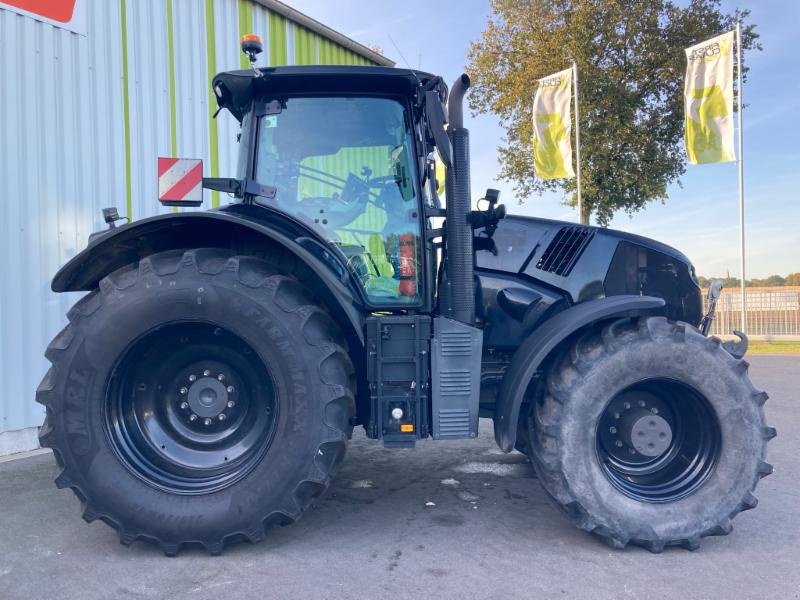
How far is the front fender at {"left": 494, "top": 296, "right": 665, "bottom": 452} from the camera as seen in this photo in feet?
9.35

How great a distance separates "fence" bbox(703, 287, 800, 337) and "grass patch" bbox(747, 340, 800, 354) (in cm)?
60

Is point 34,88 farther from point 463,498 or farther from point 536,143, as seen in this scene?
point 536,143

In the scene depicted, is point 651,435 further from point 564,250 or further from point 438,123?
point 438,123

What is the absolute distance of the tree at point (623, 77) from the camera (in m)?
16.9

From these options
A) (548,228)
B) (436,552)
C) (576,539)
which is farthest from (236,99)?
(576,539)

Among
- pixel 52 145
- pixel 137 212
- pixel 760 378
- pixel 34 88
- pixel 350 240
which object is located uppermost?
pixel 34 88

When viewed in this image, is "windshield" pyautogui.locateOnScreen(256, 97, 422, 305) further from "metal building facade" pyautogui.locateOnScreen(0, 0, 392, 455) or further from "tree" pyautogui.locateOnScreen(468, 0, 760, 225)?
"tree" pyautogui.locateOnScreen(468, 0, 760, 225)

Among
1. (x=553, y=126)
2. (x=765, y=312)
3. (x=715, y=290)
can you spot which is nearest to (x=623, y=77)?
(x=553, y=126)

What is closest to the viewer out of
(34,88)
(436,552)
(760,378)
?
(436,552)

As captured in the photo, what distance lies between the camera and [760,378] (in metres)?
8.41

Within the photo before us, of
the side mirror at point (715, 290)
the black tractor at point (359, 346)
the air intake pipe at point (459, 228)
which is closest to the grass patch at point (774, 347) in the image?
the side mirror at point (715, 290)

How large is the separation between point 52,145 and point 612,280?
16.0 ft

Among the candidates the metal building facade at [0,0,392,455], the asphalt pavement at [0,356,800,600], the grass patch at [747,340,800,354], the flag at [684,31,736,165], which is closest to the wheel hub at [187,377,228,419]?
the asphalt pavement at [0,356,800,600]

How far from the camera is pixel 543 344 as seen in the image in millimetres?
2863
